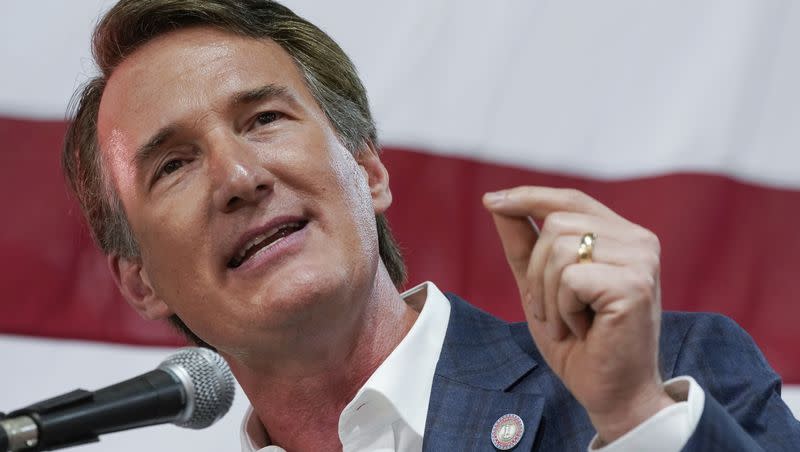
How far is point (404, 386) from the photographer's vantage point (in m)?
2.43

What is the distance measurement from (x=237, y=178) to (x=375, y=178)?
1.77ft

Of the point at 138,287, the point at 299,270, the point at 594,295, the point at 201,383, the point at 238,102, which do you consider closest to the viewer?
the point at 594,295

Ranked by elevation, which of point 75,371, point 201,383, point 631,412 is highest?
point 631,412

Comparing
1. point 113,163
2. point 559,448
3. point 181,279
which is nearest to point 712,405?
point 559,448

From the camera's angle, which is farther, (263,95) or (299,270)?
(263,95)

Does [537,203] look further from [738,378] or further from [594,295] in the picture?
[738,378]

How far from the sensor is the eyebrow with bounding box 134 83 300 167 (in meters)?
2.53

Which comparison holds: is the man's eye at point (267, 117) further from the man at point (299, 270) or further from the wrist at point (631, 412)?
the wrist at point (631, 412)

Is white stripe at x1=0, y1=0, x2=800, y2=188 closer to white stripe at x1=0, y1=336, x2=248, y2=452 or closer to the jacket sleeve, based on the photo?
white stripe at x1=0, y1=336, x2=248, y2=452

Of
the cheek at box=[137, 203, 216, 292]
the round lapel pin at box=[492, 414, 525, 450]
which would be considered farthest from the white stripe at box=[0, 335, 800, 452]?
the round lapel pin at box=[492, 414, 525, 450]

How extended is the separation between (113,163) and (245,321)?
61 centimetres

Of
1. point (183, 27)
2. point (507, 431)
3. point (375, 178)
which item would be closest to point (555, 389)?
point (507, 431)

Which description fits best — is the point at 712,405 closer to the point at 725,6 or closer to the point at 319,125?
the point at 319,125

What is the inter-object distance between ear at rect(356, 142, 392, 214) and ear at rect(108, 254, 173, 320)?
0.55 metres
